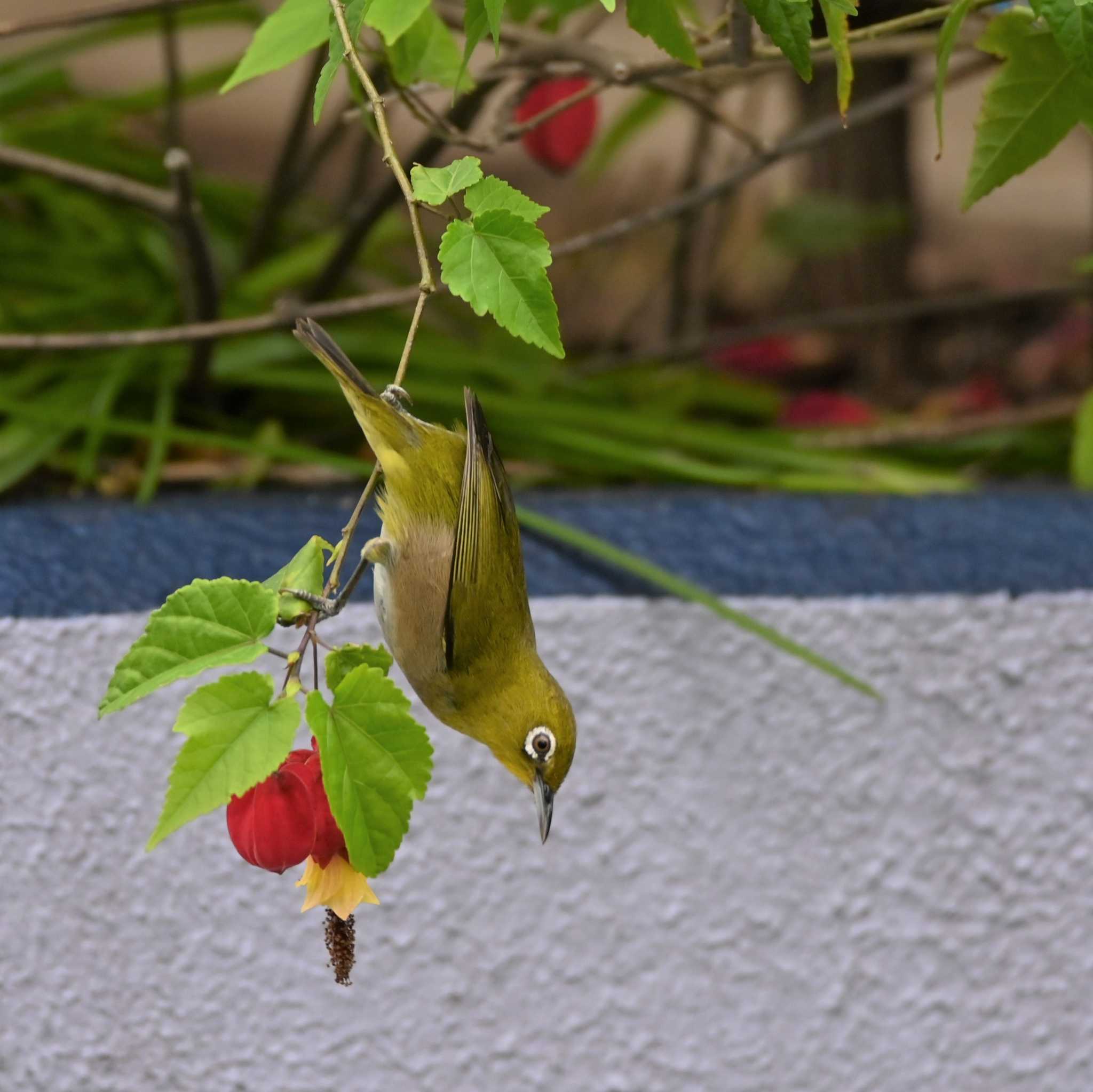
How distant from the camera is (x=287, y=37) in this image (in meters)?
0.68

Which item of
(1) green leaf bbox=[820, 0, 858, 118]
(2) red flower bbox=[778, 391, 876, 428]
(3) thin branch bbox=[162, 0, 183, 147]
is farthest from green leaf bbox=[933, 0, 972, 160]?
(2) red flower bbox=[778, 391, 876, 428]

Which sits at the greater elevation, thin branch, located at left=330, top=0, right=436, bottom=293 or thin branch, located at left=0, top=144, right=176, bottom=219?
thin branch, located at left=330, top=0, right=436, bottom=293

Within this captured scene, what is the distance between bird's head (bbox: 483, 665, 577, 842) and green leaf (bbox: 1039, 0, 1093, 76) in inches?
19.0

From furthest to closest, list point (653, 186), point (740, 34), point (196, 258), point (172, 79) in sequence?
point (653, 186), point (172, 79), point (196, 258), point (740, 34)

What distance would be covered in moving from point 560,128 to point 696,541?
0.42 metres

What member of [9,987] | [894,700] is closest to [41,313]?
[9,987]

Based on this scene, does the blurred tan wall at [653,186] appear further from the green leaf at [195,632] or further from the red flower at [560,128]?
the green leaf at [195,632]

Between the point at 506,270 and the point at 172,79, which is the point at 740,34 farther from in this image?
the point at 172,79

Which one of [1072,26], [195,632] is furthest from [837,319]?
[195,632]

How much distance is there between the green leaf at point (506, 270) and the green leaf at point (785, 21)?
0.14m

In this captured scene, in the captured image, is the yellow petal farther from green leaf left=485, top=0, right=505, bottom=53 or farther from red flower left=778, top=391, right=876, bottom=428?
red flower left=778, top=391, right=876, bottom=428

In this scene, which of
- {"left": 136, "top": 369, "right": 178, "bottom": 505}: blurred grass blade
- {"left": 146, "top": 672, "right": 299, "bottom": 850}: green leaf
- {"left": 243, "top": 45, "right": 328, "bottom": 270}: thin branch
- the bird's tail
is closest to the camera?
{"left": 146, "top": 672, "right": 299, "bottom": 850}: green leaf

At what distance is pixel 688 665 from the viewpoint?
1.09 meters

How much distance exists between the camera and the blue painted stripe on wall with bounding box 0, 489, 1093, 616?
104cm
